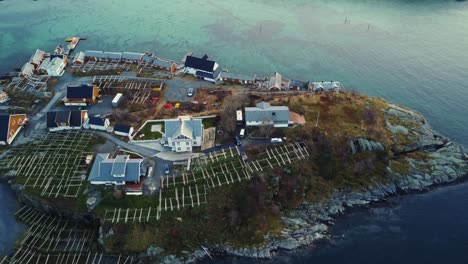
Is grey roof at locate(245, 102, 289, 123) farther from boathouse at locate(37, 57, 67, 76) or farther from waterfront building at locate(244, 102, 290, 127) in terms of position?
boathouse at locate(37, 57, 67, 76)

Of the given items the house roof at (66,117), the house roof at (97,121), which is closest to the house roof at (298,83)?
the house roof at (97,121)

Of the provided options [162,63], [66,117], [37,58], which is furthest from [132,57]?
[66,117]

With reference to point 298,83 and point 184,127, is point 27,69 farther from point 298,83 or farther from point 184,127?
point 298,83

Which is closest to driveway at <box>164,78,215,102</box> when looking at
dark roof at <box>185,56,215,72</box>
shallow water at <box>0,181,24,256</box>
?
dark roof at <box>185,56,215,72</box>

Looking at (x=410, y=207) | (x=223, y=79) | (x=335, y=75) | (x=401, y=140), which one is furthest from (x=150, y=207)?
(x=335, y=75)

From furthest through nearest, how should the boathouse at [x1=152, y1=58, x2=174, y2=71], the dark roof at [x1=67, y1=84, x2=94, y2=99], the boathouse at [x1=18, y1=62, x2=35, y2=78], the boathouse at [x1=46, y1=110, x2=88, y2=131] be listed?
the boathouse at [x1=152, y1=58, x2=174, y2=71] → the boathouse at [x1=18, y1=62, x2=35, y2=78] → the dark roof at [x1=67, y1=84, x2=94, y2=99] → the boathouse at [x1=46, y1=110, x2=88, y2=131]

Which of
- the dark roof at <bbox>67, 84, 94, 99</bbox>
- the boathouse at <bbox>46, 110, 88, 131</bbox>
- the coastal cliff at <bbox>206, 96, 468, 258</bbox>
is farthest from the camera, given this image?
the dark roof at <bbox>67, 84, 94, 99</bbox>

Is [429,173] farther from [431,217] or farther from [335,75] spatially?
[335,75]

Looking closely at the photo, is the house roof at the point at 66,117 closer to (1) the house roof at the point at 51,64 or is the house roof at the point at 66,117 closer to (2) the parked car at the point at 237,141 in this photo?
(1) the house roof at the point at 51,64
